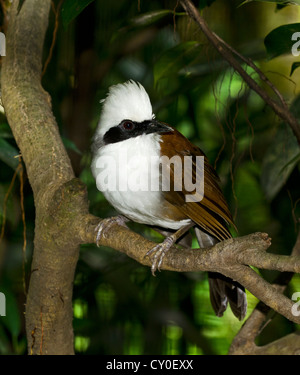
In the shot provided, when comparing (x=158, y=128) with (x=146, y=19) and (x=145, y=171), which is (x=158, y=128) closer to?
(x=145, y=171)

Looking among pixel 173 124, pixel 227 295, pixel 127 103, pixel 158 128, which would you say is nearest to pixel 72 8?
pixel 127 103

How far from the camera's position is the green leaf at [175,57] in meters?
2.34

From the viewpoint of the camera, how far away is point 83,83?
326 cm

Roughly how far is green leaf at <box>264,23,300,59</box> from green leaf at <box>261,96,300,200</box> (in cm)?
36

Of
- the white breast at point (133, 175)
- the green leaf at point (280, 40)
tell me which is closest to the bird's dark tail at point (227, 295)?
the white breast at point (133, 175)

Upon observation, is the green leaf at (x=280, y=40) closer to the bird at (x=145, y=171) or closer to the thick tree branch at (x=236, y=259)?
the bird at (x=145, y=171)

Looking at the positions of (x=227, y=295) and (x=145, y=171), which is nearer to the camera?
(x=145, y=171)

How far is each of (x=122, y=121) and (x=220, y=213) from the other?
1.68ft

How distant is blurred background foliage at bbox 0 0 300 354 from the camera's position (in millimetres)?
3055

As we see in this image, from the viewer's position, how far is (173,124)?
3.25 metres

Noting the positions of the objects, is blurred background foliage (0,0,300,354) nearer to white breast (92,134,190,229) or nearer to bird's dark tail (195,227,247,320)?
bird's dark tail (195,227,247,320)

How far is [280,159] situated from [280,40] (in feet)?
1.76
